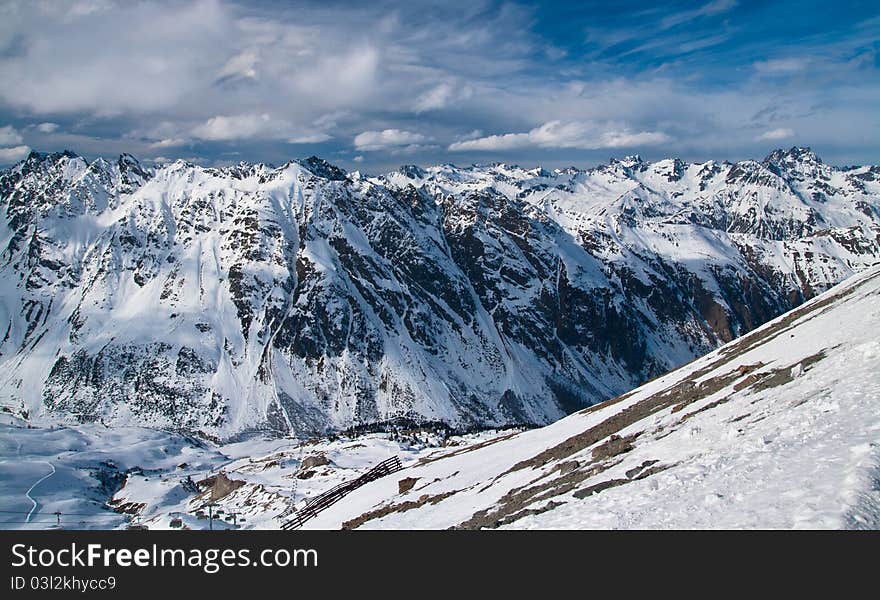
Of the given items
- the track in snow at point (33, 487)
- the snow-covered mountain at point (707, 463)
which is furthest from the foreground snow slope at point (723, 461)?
the track in snow at point (33, 487)

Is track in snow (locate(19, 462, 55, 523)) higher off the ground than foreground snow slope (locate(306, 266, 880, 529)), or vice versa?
track in snow (locate(19, 462, 55, 523))

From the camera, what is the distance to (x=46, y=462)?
158250mm

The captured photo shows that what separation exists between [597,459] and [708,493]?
1522 cm

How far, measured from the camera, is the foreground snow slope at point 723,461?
53.8ft

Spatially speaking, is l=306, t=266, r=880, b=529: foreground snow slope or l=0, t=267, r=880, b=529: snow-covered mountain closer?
l=306, t=266, r=880, b=529: foreground snow slope

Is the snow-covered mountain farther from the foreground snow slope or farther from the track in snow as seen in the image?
the track in snow

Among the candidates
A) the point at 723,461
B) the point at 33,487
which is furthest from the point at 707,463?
the point at 33,487

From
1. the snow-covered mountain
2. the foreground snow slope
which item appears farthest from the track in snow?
the foreground snow slope

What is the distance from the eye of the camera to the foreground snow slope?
16.4 metres

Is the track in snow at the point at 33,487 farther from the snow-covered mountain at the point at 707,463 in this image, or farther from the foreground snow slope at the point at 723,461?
the foreground snow slope at the point at 723,461
